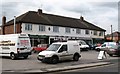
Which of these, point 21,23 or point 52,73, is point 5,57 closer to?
point 52,73

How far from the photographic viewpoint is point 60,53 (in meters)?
20.2

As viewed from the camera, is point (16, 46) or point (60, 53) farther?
point (16, 46)

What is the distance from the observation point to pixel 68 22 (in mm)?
57375

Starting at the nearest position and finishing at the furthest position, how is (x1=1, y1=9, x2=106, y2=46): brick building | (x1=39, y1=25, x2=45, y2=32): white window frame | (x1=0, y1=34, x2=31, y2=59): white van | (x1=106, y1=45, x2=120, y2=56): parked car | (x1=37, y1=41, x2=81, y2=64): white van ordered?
1. (x1=37, y1=41, x2=81, y2=64): white van
2. (x1=0, y1=34, x2=31, y2=59): white van
3. (x1=106, y1=45, x2=120, y2=56): parked car
4. (x1=1, y1=9, x2=106, y2=46): brick building
5. (x1=39, y1=25, x2=45, y2=32): white window frame

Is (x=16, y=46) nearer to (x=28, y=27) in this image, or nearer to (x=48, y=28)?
(x=28, y=27)

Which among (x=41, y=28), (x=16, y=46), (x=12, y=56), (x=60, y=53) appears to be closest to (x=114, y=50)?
(x=60, y=53)

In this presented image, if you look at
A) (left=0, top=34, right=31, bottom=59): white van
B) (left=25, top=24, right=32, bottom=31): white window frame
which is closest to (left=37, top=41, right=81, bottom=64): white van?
(left=0, top=34, right=31, bottom=59): white van

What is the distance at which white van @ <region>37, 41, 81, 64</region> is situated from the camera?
19.4 metres

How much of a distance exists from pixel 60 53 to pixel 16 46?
5.40 metres

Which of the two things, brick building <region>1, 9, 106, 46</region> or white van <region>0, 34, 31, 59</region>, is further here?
brick building <region>1, 9, 106, 46</region>

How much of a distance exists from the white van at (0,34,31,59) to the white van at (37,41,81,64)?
3.58m

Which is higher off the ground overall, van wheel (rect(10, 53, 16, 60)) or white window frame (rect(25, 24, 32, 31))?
white window frame (rect(25, 24, 32, 31))

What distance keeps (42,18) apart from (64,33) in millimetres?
6684

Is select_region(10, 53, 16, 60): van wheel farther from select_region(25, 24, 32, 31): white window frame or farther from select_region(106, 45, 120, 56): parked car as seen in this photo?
select_region(25, 24, 32, 31): white window frame
